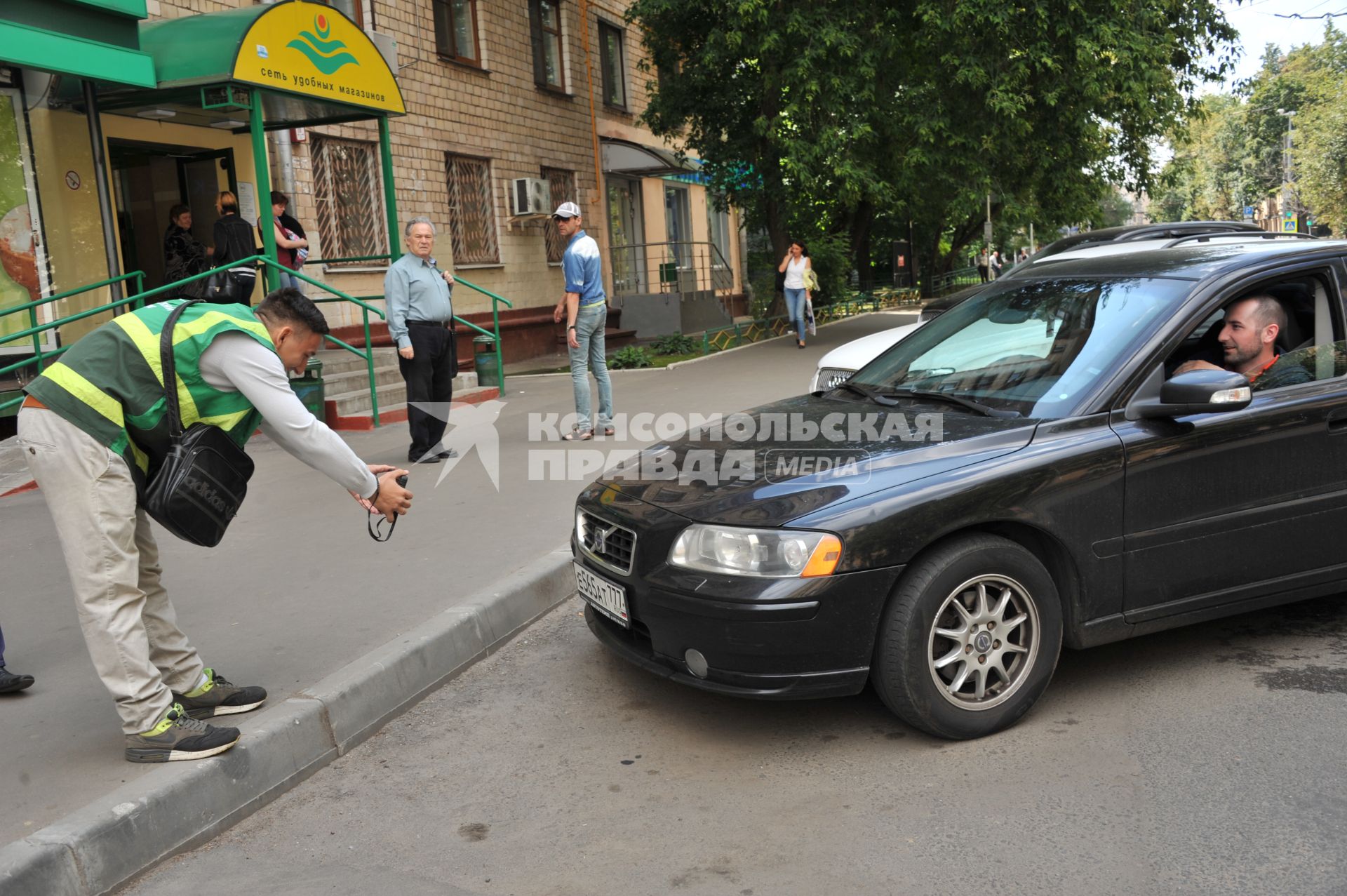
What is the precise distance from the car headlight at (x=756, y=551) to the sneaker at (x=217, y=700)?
1.60m

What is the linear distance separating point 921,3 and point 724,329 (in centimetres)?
603

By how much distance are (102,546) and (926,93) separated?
17.6 metres

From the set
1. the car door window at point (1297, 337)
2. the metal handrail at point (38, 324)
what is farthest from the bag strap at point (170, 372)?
the metal handrail at point (38, 324)

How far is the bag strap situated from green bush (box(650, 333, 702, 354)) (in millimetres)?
15440

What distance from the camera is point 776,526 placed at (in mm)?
3500

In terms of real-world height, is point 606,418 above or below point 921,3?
below

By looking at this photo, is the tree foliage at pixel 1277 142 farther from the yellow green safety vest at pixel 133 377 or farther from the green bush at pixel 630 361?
the yellow green safety vest at pixel 133 377

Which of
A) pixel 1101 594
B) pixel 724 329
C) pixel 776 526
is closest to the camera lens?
pixel 776 526

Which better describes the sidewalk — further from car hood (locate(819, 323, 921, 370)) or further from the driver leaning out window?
the driver leaning out window

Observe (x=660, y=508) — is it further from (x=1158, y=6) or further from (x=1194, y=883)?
(x=1158, y=6)

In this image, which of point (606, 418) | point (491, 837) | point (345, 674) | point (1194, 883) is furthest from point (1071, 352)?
point (606, 418)

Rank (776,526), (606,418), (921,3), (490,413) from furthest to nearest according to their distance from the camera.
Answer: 1. (921,3)
2. (490,413)
3. (606,418)
4. (776,526)

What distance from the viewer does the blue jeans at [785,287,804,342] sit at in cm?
1859

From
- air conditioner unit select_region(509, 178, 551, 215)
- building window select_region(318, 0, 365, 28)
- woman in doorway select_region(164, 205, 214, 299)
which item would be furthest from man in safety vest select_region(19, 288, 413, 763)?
air conditioner unit select_region(509, 178, 551, 215)
